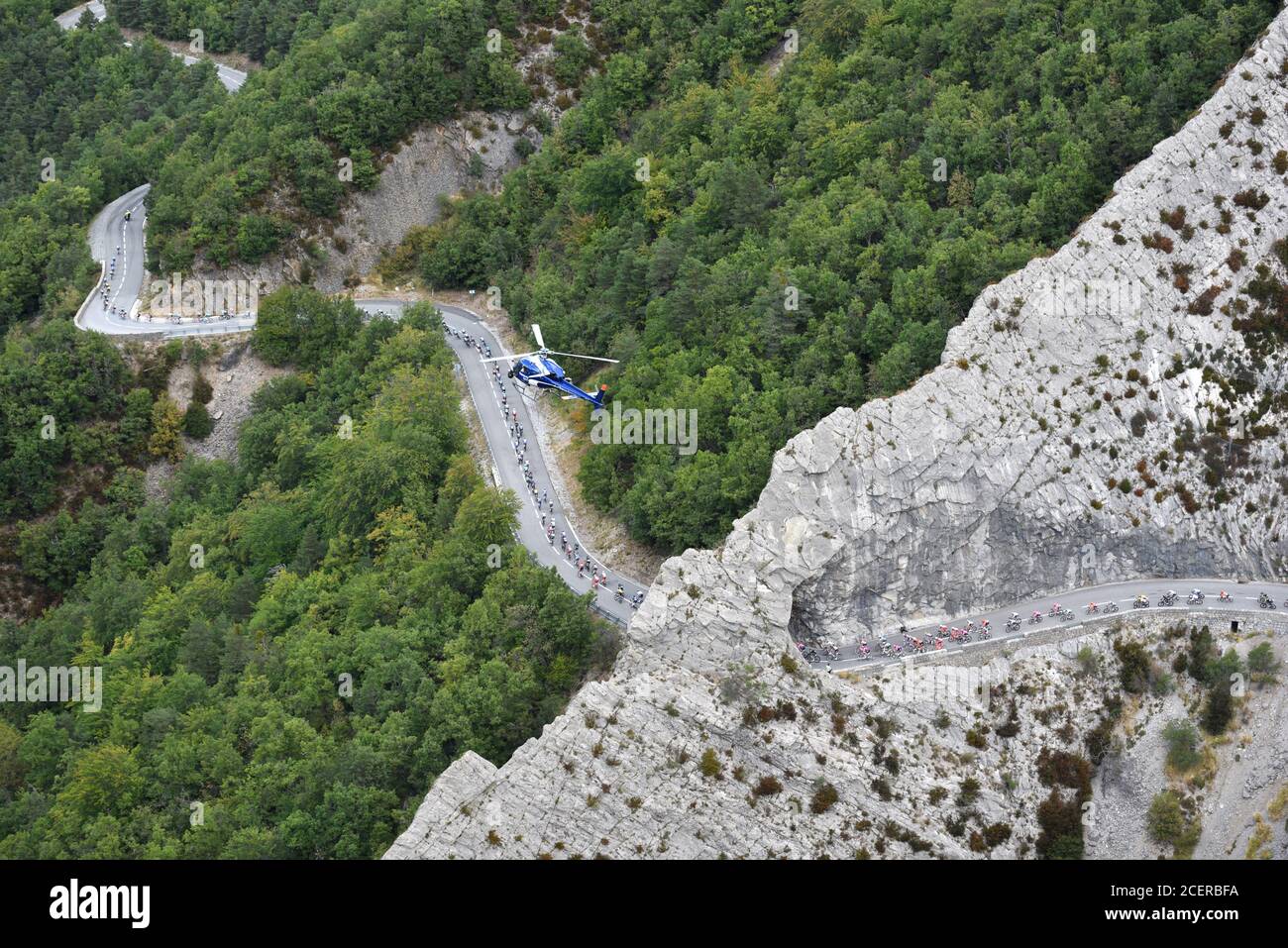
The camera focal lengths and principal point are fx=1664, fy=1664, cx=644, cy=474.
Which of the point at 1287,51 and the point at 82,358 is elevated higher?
the point at 1287,51

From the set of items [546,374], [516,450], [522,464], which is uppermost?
[546,374]

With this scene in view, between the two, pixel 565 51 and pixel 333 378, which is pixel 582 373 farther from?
pixel 565 51

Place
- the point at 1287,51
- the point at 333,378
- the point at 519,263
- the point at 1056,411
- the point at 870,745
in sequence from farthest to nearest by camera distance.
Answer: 1. the point at 519,263
2. the point at 333,378
3. the point at 1287,51
4. the point at 1056,411
5. the point at 870,745

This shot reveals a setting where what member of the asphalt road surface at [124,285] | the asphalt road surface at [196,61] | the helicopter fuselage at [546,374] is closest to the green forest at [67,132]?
the asphalt road surface at [124,285]

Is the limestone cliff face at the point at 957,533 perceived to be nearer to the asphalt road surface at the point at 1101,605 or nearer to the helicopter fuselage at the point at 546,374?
the asphalt road surface at the point at 1101,605

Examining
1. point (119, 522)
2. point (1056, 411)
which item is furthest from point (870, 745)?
point (119, 522)

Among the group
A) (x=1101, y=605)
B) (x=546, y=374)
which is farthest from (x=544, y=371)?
(x=1101, y=605)

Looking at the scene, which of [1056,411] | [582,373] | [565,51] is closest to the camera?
[1056,411]

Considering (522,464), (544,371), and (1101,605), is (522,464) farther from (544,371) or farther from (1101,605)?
(1101,605)
